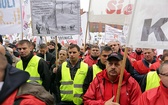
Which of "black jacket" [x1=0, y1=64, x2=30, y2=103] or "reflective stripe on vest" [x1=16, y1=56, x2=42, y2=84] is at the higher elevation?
"black jacket" [x1=0, y1=64, x2=30, y2=103]

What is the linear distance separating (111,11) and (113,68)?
2553 millimetres

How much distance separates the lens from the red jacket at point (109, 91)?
3.70 m

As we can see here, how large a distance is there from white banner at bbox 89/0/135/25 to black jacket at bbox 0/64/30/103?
3.99 metres

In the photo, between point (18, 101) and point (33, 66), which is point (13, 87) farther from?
point (33, 66)

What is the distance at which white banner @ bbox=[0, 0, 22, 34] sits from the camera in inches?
271

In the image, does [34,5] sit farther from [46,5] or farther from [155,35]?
[155,35]

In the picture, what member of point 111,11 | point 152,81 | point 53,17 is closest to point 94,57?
point 111,11

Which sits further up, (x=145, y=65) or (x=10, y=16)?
(x=10, y=16)

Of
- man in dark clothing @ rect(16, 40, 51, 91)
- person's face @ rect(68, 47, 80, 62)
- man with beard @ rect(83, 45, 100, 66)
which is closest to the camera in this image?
person's face @ rect(68, 47, 80, 62)

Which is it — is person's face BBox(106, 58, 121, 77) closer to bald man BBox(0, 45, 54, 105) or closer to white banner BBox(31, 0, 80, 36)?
bald man BBox(0, 45, 54, 105)

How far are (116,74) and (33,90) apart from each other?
1.84m

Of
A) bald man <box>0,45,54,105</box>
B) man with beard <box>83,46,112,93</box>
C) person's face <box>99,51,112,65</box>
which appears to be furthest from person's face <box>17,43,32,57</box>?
bald man <box>0,45,54,105</box>

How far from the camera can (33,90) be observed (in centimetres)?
220

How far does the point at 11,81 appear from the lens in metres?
2.12
